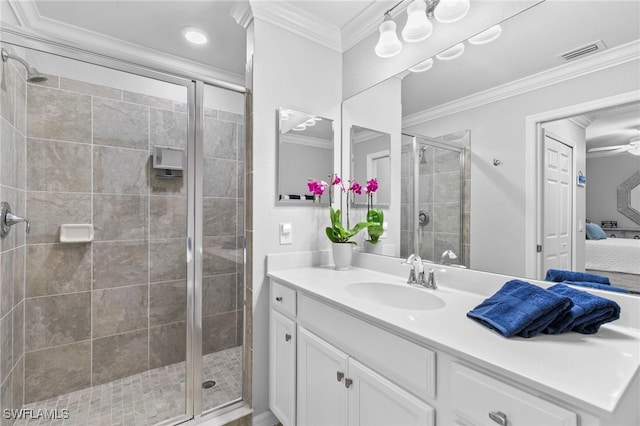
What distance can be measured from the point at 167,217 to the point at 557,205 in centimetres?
198

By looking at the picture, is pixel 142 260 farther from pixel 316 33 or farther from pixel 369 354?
pixel 316 33

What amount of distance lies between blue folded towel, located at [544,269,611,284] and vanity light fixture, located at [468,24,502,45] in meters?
1.00

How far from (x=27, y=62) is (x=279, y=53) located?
4.21 ft

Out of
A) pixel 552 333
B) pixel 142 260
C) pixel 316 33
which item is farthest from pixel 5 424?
pixel 316 33

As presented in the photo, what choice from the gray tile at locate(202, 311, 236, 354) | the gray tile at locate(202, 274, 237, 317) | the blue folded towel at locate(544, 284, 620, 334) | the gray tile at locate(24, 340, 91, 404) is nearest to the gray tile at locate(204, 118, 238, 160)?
the gray tile at locate(202, 274, 237, 317)

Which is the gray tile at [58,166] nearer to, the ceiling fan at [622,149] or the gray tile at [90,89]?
the gray tile at [90,89]

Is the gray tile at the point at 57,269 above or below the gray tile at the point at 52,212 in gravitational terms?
below

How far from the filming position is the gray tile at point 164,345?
1843 millimetres

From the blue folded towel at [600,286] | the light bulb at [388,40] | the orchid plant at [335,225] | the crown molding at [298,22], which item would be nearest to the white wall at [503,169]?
the blue folded towel at [600,286]

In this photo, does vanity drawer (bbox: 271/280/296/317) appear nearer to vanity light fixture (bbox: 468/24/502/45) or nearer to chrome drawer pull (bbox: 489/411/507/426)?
chrome drawer pull (bbox: 489/411/507/426)

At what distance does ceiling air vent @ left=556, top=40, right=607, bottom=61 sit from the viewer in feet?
3.35

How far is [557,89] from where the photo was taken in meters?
1.12

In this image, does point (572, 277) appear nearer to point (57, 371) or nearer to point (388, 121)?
point (388, 121)

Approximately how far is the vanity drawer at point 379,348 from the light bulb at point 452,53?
129 centimetres
